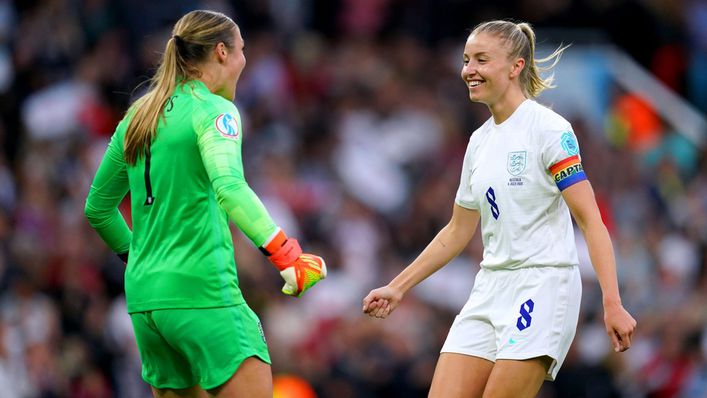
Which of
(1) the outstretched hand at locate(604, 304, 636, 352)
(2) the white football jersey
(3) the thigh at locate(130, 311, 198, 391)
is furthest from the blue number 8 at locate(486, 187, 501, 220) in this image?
(3) the thigh at locate(130, 311, 198, 391)

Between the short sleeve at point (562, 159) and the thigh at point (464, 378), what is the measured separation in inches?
35.6

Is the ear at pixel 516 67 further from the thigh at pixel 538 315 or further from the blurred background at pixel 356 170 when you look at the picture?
the blurred background at pixel 356 170

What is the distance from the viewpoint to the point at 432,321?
12.7 metres

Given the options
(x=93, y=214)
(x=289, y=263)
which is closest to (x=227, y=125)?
(x=289, y=263)

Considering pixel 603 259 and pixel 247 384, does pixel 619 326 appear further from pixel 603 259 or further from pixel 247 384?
pixel 247 384

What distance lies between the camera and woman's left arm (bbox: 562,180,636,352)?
18.7 feet

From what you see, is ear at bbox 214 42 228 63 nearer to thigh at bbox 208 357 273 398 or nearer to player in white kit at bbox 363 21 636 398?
player in white kit at bbox 363 21 636 398

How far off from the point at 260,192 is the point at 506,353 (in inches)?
290

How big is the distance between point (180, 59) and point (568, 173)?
1802 mm

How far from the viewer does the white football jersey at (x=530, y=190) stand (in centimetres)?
603

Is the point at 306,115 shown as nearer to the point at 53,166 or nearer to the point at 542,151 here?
the point at 53,166

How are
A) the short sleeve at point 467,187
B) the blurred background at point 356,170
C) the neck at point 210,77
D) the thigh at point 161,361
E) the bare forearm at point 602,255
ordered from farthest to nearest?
Answer: 1. the blurred background at point 356,170
2. the short sleeve at point 467,187
3. the neck at point 210,77
4. the thigh at point 161,361
5. the bare forearm at point 602,255

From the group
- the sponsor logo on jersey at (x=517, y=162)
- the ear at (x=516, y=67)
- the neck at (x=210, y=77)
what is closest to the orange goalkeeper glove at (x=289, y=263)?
the neck at (x=210, y=77)

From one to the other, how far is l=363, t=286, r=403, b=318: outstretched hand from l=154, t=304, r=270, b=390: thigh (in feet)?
2.73
